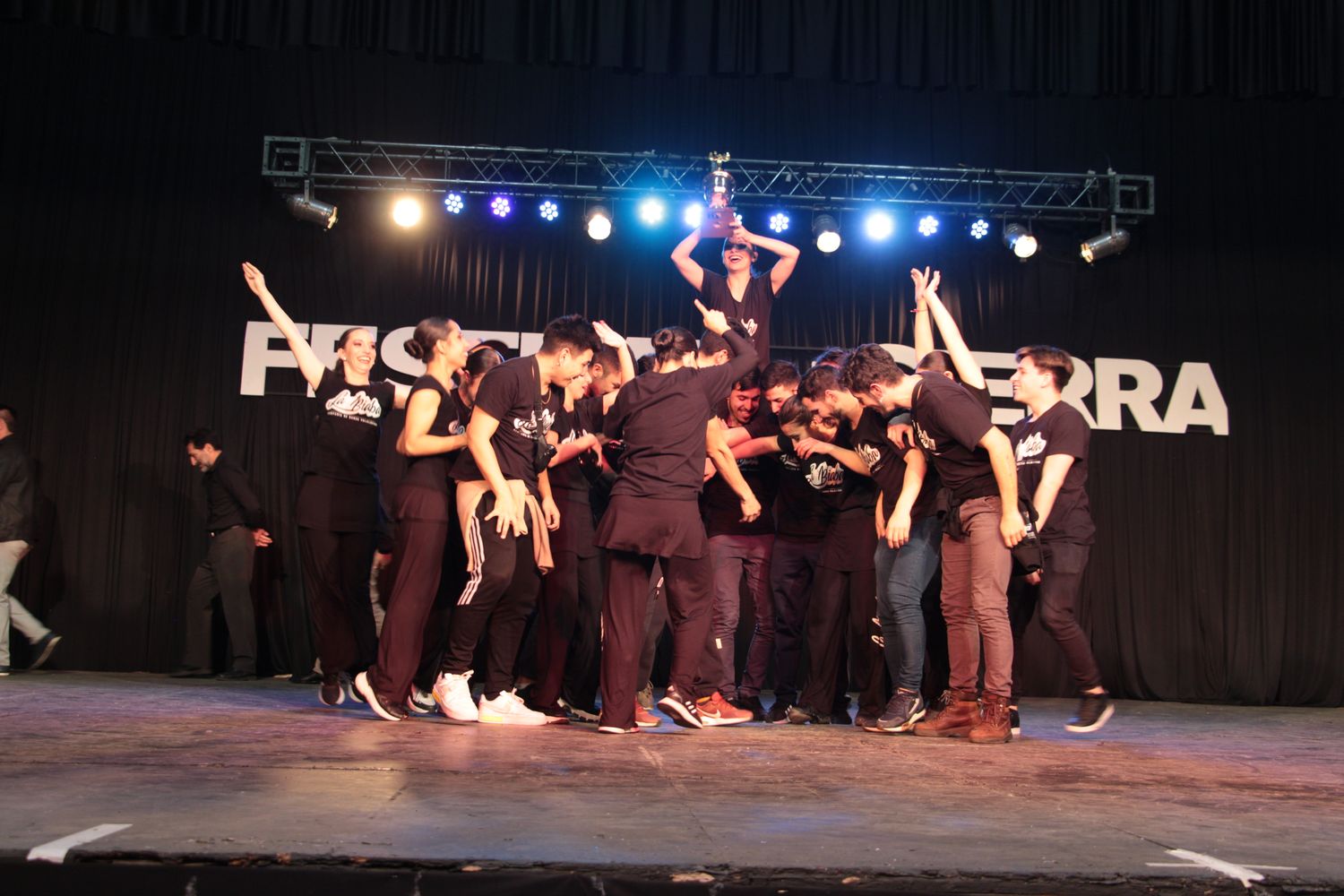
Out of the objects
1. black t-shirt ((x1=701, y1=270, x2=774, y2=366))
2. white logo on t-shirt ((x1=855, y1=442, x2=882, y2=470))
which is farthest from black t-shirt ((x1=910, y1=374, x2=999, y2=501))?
black t-shirt ((x1=701, y1=270, x2=774, y2=366))

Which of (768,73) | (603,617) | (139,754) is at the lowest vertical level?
(139,754)

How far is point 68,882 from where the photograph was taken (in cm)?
198

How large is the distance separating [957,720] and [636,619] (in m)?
1.41

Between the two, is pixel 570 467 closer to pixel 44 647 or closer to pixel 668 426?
pixel 668 426

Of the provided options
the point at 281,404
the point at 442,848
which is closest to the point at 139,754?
the point at 442,848

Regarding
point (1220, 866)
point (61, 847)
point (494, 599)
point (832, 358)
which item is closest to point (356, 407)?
point (494, 599)

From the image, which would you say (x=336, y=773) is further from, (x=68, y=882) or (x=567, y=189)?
(x=567, y=189)

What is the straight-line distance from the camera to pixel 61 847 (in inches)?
78.8

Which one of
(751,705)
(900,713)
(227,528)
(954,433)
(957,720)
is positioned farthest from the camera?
(227,528)

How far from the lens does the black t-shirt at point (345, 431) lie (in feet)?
16.6

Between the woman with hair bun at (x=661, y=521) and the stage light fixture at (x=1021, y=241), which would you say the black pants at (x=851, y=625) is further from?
the stage light fixture at (x=1021, y=241)

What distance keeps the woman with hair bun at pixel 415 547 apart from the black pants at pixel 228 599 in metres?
2.76

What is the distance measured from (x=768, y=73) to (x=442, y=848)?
654 cm

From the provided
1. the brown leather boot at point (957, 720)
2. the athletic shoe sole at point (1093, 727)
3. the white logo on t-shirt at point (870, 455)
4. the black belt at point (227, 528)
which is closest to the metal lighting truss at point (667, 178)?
the black belt at point (227, 528)
